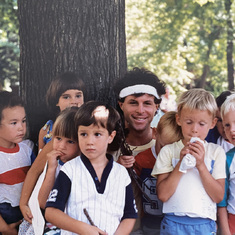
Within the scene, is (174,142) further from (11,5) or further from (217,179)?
(11,5)

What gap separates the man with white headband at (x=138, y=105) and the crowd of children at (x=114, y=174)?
0.02 m

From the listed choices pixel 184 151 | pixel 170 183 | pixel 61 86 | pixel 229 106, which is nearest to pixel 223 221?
pixel 170 183

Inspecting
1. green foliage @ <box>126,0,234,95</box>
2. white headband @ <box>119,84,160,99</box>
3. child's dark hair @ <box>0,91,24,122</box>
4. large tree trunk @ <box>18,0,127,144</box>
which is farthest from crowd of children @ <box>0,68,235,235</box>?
green foliage @ <box>126,0,234,95</box>

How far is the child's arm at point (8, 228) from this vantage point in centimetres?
340

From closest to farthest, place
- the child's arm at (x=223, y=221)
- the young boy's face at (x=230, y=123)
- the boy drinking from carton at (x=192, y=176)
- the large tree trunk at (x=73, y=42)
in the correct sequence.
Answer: the boy drinking from carton at (x=192, y=176), the child's arm at (x=223, y=221), the young boy's face at (x=230, y=123), the large tree trunk at (x=73, y=42)

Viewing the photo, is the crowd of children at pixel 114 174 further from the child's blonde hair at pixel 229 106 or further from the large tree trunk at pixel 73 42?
the large tree trunk at pixel 73 42

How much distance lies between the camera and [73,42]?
417cm

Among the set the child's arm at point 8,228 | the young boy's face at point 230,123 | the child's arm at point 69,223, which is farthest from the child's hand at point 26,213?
the young boy's face at point 230,123

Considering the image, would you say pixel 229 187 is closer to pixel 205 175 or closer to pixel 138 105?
pixel 205 175

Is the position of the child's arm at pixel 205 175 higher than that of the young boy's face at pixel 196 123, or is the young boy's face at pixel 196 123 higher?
the young boy's face at pixel 196 123

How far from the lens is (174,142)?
3.40m

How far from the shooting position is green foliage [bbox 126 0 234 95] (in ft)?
42.1

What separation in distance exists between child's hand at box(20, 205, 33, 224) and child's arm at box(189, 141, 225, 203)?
1421mm

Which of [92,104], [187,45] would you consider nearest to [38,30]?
[92,104]
